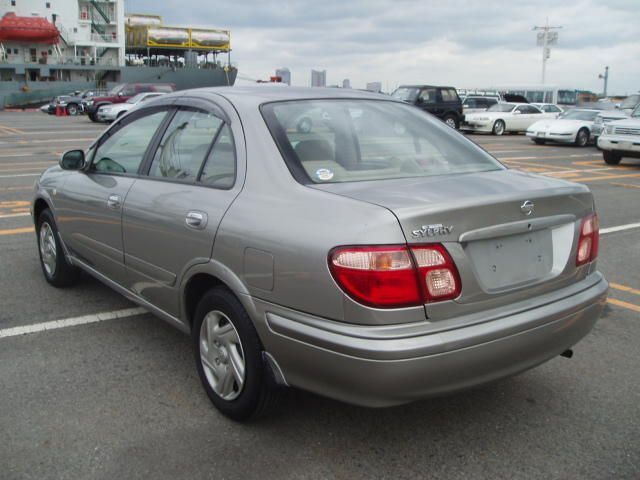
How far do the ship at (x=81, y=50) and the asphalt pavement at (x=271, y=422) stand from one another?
54.3m

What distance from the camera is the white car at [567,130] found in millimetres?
22022

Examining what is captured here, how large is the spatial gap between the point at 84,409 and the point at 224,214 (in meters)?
1.24

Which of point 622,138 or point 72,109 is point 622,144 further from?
point 72,109

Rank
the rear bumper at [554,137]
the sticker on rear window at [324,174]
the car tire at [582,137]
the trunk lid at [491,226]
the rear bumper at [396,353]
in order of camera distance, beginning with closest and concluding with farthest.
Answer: the rear bumper at [396,353] → the trunk lid at [491,226] → the sticker on rear window at [324,174] → the rear bumper at [554,137] → the car tire at [582,137]

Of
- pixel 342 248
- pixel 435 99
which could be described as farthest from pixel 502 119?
pixel 342 248

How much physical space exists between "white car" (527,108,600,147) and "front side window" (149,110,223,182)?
20.6 m

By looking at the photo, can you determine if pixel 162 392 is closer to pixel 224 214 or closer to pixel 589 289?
pixel 224 214

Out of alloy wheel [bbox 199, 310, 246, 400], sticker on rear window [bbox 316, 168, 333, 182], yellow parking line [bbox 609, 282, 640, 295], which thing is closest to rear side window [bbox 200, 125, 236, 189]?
sticker on rear window [bbox 316, 168, 333, 182]

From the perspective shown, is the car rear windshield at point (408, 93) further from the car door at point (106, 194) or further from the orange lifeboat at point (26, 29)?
the orange lifeboat at point (26, 29)

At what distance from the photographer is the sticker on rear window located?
118 inches

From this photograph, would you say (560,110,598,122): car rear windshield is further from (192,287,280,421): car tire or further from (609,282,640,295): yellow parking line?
(192,287,280,421): car tire

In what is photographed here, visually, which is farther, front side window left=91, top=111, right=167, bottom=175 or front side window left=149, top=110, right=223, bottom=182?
front side window left=91, top=111, right=167, bottom=175

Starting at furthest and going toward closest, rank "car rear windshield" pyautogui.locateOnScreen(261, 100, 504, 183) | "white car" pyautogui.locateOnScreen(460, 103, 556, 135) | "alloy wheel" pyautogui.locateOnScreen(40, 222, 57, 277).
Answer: "white car" pyautogui.locateOnScreen(460, 103, 556, 135)
"alloy wheel" pyautogui.locateOnScreen(40, 222, 57, 277)
"car rear windshield" pyautogui.locateOnScreen(261, 100, 504, 183)

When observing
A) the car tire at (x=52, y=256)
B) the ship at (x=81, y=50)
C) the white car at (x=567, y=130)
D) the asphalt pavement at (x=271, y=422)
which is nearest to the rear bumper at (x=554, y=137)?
the white car at (x=567, y=130)
